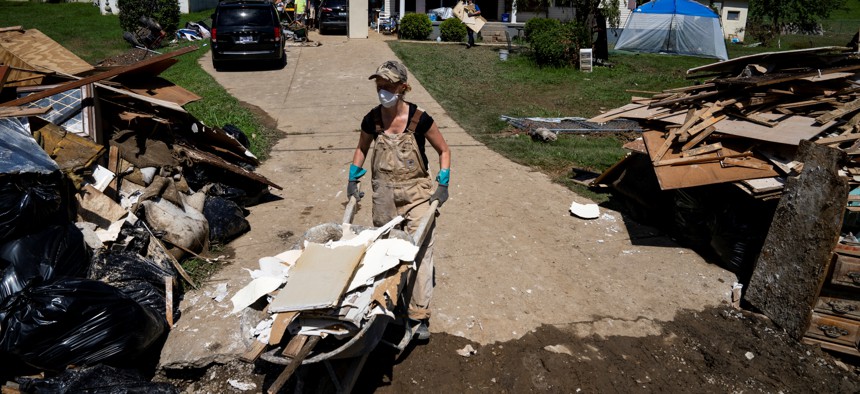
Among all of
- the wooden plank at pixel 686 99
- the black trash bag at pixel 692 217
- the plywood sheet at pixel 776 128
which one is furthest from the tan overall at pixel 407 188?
the wooden plank at pixel 686 99

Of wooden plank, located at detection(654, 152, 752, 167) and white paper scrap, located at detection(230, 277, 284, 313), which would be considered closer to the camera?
white paper scrap, located at detection(230, 277, 284, 313)

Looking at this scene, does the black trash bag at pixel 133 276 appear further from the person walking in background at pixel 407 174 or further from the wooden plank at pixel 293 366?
the wooden plank at pixel 293 366

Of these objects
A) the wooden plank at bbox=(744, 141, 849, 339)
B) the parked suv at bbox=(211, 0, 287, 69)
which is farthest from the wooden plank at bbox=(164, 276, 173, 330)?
the parked suv at bbox=(211, 0, 287, 69)

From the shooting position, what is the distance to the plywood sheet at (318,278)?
10.3 feet

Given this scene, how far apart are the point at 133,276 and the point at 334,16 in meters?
20.5

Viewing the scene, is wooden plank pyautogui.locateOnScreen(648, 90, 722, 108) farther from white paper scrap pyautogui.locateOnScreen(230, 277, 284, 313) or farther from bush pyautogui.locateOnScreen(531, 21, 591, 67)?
bush pyautogui.locateOnScreen(531, 21, 591, 67)

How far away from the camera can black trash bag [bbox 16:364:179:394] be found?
349 centimetres

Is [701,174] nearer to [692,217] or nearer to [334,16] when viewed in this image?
[692,217]

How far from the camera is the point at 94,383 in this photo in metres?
3.56

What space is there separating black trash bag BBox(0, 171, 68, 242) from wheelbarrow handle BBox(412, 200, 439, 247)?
276cm

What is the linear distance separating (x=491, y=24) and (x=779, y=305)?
23.0m

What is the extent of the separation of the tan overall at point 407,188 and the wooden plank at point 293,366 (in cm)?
136

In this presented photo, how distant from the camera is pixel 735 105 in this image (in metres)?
6.44

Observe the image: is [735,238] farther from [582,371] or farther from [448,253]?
[448,253]
